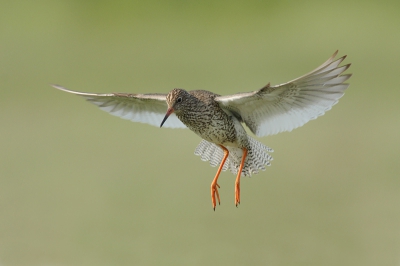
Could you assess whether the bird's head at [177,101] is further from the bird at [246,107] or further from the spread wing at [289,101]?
the spread wing at [289,101]

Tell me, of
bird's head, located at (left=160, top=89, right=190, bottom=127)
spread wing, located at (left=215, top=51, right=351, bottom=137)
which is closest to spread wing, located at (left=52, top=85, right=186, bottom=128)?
bird's head, located at (left=160, top=89, right=190, bottom=127)

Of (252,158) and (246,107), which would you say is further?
(252,158)

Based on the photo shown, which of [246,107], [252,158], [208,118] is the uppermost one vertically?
[246,107]

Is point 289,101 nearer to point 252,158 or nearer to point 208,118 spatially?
point 208,118

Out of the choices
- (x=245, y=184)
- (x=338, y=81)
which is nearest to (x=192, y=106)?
(x=338, y=81)

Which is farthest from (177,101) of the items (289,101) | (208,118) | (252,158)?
(252,158)

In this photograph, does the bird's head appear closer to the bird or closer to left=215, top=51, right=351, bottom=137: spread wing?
the bird
